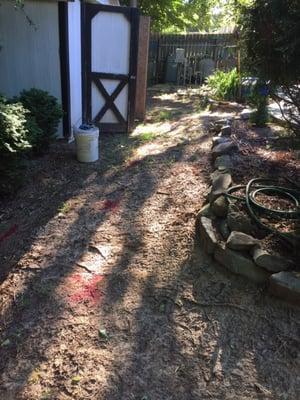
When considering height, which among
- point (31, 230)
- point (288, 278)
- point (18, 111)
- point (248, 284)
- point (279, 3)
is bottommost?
point (31, 230)

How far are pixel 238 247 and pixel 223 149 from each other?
2005mm

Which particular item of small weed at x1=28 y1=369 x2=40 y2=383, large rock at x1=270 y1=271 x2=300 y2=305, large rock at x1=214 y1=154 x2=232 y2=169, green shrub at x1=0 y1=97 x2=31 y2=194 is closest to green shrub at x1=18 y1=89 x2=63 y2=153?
green shrub at x1=0 y1=97 x2=31 y2=194

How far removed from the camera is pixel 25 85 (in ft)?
19.5

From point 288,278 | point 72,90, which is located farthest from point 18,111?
point 288,278

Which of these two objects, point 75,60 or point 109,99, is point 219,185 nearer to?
point 75,60

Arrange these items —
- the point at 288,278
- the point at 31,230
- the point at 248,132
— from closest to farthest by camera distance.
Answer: the point at 288,278 → the point at 31,230 → the point at 248,132

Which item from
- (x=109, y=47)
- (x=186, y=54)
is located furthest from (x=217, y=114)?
(x=186, y=54)

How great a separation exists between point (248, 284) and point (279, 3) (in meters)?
1.99

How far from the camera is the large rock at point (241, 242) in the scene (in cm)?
272

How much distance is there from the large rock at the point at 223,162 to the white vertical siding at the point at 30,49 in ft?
9.89

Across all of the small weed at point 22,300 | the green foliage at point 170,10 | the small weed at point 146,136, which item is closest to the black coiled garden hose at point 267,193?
the small weed at point 22,300

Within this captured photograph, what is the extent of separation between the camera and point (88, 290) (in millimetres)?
2814

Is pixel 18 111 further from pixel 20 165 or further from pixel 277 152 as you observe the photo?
pixel 277 152

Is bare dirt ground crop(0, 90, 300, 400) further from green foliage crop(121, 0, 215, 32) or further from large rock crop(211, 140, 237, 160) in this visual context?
green foliage crop(121, 0, 215, 32)
